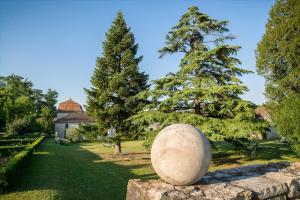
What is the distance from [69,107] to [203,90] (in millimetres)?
65466

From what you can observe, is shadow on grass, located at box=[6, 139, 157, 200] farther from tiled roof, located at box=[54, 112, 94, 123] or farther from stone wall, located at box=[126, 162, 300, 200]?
tiled roof, located at box=[54, 112, 94, 123]

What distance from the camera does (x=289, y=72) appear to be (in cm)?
2448

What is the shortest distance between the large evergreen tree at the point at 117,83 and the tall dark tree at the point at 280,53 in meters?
12.8

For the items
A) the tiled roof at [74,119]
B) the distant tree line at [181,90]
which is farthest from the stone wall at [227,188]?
the tiled roof at [74,119]

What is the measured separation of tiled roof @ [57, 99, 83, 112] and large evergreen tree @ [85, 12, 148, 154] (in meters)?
54.4

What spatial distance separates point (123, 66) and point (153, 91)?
734 cm

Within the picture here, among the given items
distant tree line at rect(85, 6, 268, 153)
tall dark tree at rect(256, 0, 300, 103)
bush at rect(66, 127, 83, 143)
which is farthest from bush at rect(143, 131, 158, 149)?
bush at rect(66, 127, 83, 143)

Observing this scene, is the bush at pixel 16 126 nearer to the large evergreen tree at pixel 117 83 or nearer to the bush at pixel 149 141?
the large evergreen tree at pixel 117 83

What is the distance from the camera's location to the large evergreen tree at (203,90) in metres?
15.7

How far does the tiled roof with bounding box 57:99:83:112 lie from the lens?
74.5 meters

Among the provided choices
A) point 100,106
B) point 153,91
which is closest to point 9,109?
point 100,106

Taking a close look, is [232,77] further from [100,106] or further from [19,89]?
[19,89]

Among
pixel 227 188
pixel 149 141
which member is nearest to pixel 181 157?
pixel 227 188

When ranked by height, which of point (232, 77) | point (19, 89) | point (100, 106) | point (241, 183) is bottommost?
point (241, 183)
